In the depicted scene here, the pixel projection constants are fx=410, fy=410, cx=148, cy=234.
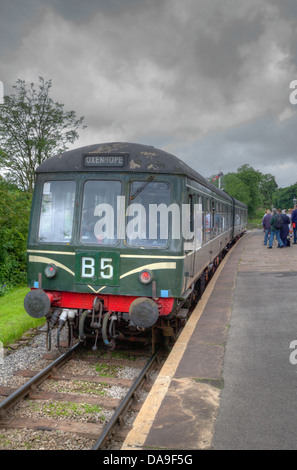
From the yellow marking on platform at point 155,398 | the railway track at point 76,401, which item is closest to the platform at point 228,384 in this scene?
the yellow marking on platform at point 155,398

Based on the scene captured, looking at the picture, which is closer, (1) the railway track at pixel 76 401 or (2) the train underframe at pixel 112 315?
(1) the railway track at pixel 76 401

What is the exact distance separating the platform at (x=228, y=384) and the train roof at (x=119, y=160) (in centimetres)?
259

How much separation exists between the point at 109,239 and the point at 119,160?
118 centimetres

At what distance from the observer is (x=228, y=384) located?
15.3 ft

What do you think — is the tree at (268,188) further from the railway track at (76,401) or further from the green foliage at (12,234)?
the railway track at (76,401)

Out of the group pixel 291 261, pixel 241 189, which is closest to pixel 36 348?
pixel 291 261

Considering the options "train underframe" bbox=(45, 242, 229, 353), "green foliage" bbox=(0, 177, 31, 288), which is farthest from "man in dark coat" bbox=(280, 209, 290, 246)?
"train underframe" bbox=(45, 242, 229, 353)

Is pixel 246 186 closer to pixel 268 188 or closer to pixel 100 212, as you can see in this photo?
pixel 268 188

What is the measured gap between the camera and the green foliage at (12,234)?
13.5m

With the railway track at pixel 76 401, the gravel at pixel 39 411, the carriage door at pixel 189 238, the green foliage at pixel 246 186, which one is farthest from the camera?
the green foliage at pixel 246 186

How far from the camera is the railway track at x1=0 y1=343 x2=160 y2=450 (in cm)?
426

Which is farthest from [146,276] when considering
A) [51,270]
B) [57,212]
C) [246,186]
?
[246,186]
